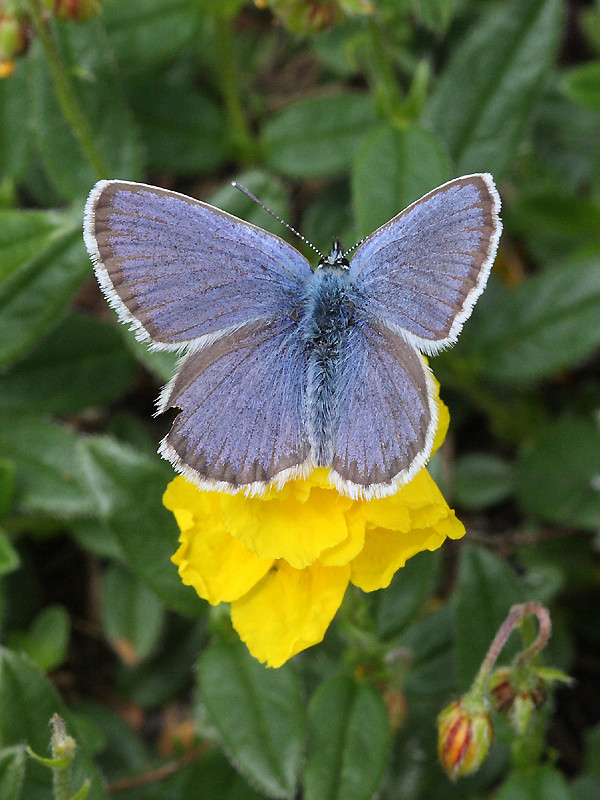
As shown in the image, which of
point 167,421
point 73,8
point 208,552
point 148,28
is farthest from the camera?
point 167,421

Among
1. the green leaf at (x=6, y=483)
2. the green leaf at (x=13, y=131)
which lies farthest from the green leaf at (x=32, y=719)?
the green leaf at (x=13, y=131)

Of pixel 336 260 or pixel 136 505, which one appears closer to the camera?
pixel 336 260

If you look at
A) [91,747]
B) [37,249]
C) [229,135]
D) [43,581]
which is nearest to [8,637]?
[43,581]

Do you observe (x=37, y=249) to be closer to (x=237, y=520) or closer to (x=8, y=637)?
(x=237, y=520)

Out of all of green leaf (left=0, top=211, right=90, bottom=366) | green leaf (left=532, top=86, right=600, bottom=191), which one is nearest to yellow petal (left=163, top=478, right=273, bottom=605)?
green leaf (left=0, top=211, right=90, bottom=366)

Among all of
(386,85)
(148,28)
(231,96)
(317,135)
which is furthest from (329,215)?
(148,28)

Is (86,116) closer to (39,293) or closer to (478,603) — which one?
(39,293)

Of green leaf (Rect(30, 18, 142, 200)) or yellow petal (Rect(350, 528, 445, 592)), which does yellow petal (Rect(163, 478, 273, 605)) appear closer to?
yellow petal (Rect(350, 528, 445, 592))
